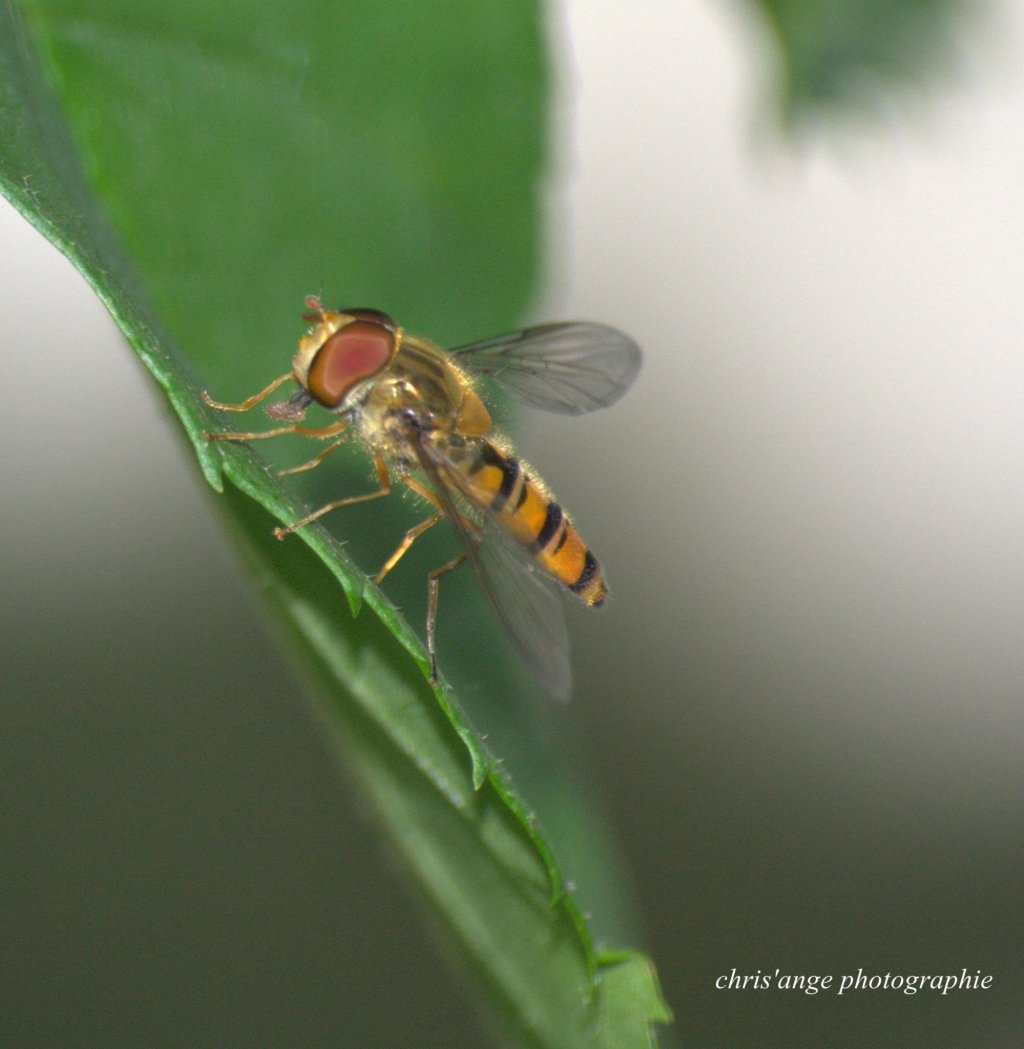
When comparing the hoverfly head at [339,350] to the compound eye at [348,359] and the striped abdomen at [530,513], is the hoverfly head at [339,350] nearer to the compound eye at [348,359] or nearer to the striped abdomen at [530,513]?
the compound eye at [348,359]

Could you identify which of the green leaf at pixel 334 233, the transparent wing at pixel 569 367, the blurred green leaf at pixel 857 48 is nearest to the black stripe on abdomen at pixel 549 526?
the transparent wing at pixel 569 367

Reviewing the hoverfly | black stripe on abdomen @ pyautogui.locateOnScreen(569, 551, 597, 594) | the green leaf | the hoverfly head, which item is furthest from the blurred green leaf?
black stripe on abdomen @ pyautogui.locateOnScreen(569, 551, 597, 594)

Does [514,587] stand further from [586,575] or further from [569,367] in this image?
[569,367]

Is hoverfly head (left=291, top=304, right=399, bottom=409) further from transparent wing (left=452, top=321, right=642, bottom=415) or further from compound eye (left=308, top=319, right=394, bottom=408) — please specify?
transparent wing (left=452, top=321, right=642, bottom=415)

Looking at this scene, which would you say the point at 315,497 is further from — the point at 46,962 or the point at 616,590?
the point at 46,962

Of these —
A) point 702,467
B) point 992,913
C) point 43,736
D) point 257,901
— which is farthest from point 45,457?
point 992,913
